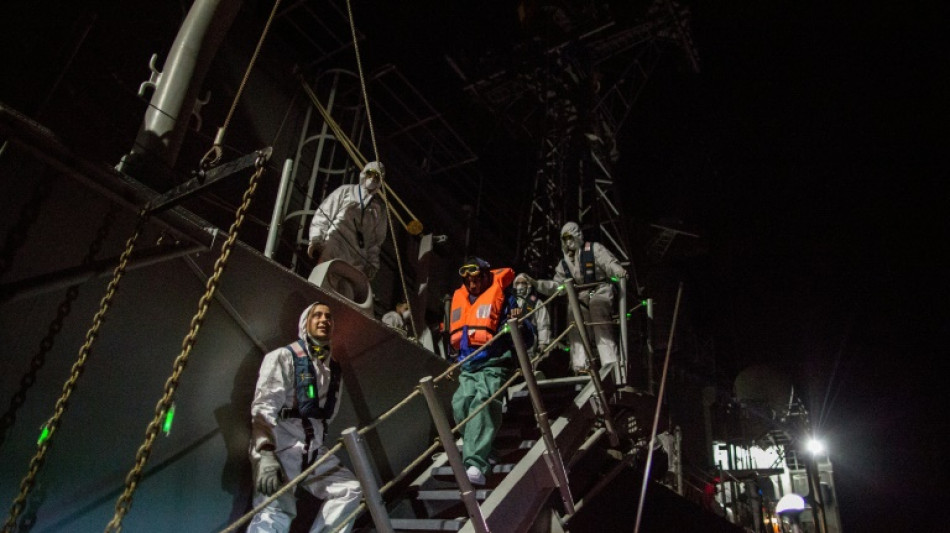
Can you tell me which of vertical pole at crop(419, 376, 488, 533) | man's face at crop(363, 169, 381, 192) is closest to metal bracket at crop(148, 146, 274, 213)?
vertical pole at crop(419, 376, 488, 533)

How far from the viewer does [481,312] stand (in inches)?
207

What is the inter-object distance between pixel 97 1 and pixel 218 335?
3.71m

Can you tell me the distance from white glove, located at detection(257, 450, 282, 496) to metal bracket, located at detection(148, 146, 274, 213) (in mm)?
1738

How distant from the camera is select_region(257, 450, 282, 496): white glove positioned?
352cm

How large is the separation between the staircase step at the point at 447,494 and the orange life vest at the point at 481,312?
130 cm

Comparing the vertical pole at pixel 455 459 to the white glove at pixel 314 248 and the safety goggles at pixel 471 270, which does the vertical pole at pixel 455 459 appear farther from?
the white glove at pixel 314 248

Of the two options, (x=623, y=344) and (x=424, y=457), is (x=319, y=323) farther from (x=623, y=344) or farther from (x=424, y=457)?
(x=623, y=344)

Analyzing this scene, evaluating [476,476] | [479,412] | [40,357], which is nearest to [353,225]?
[479,412]

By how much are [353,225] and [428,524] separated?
10.9 feet

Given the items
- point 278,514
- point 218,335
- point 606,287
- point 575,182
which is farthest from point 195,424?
point 575,182

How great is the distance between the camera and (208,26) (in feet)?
16.0

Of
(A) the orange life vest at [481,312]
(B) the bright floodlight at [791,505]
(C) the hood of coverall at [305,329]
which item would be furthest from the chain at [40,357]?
(B) the bright floodlight at [791,505]

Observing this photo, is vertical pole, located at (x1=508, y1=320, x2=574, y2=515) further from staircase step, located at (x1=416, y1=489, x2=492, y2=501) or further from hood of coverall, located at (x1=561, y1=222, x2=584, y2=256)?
hood of coverall, located at (x1=561, y1=222, x2=584, y2=256)

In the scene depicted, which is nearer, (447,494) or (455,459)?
(455,459)
